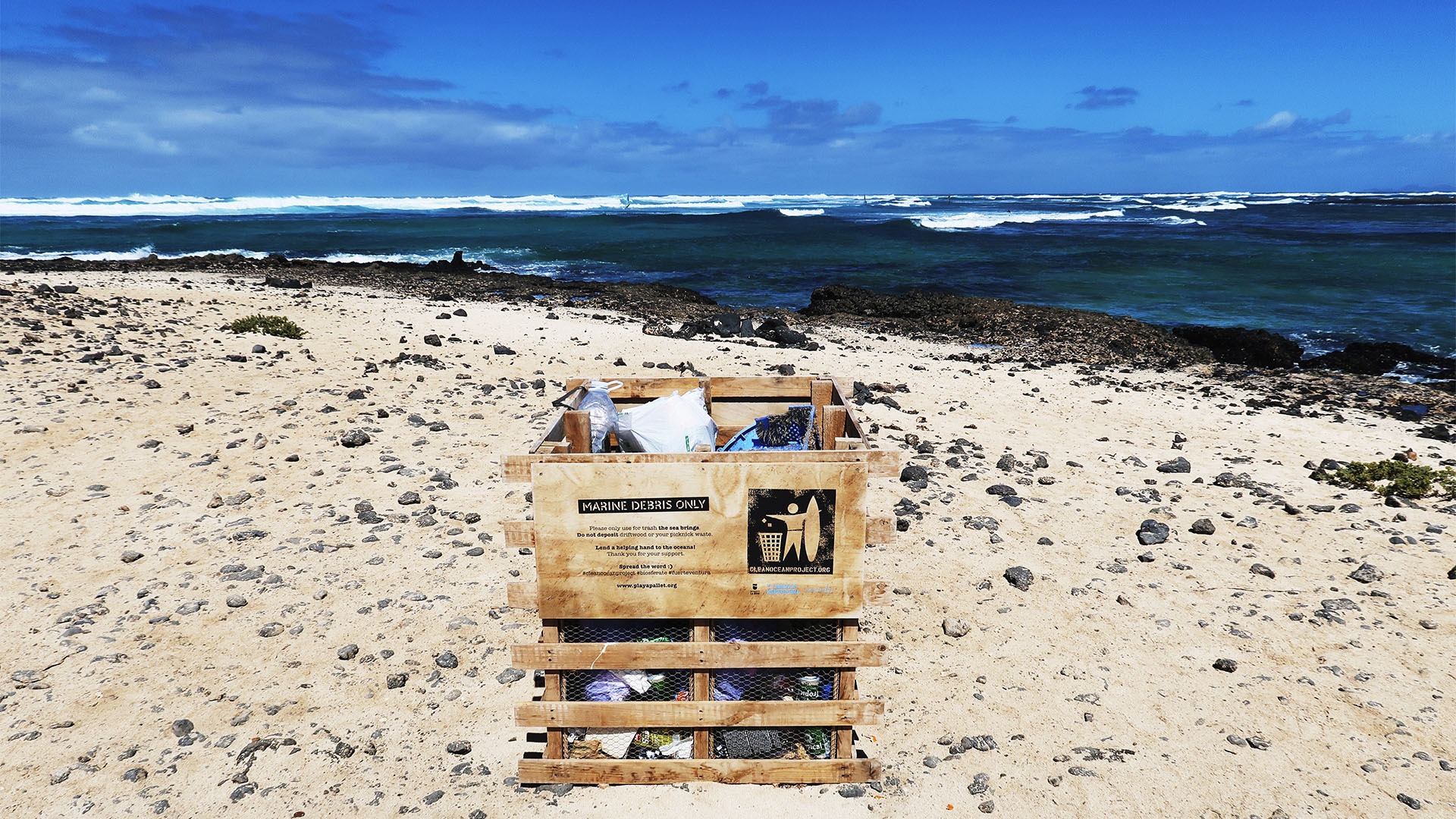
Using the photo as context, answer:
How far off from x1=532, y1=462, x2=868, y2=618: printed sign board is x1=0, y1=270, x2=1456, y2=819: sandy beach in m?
1.10

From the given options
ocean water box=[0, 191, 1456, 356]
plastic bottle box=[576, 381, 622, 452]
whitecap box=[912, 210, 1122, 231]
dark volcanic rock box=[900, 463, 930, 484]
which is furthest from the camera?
whitecap box=[912, 210, 1122, 231]

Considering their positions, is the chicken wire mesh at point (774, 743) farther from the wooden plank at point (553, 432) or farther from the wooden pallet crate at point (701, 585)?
the wooden plank at point (553, 432)

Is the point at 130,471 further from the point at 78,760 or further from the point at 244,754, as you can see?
the point at 244,754

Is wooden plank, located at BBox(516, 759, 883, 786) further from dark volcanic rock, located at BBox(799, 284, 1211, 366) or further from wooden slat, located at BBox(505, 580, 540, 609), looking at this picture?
dark volcanic rock, located at BBox(799, 284, 1211, 366)

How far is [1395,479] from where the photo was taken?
7.88 metres

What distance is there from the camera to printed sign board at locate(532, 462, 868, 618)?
3590 millimetres

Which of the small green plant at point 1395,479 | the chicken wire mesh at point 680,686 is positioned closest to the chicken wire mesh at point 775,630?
the chicken wire mesh at point 680,686

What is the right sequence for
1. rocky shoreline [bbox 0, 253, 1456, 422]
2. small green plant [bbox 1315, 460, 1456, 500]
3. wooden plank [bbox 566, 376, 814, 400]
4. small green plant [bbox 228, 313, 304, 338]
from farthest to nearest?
rocky shoreline [bbox 0, 253, 1456, 422]
small green plant [bbox 228, 313, 304, 338]
small green plant [bbox 1315, 460, 1456, 500]
wooden plank [bbox 566, 376, 814, 400]

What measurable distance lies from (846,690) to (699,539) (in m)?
1.20

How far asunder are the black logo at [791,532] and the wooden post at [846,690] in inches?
14.5

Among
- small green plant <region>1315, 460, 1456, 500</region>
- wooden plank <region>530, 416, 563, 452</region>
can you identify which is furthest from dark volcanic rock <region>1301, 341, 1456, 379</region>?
wooden plank <region>530, 416, 563, 452</region>

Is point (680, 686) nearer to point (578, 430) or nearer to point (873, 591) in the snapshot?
point (873, 591)

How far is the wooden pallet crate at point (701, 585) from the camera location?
3600 mm

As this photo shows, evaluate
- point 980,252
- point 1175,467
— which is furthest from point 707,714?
point 980,252
